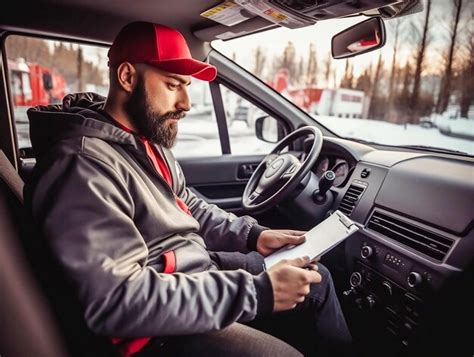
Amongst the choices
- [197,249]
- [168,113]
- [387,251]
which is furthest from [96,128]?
[387,251]

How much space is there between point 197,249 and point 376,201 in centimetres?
90

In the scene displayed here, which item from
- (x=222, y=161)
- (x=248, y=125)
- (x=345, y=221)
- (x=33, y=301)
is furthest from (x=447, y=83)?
(x=33, y=301)

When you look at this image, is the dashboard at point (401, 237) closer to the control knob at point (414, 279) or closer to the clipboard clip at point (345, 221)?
the control knob at point (414, 279)

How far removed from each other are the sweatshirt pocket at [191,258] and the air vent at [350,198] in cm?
85

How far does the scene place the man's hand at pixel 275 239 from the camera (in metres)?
1.57

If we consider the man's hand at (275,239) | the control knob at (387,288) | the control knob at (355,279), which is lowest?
the control knob at (355,279)

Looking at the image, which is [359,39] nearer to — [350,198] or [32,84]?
[350,198]

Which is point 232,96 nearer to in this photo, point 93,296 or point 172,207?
point 172,207

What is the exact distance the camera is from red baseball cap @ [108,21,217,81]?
1.37 m

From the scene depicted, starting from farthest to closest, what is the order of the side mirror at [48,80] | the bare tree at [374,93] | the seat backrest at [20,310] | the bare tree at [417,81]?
1. the bare tree at [374,93]
2. the bare tree at [417,81]
3. the side mirror at [48,80]
4. the seat backrest at [20,310]

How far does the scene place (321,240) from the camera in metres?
1.44

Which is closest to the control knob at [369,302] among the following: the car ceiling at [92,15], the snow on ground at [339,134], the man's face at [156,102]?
the snow on ground at [339,134]

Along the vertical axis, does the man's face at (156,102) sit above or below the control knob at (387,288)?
above

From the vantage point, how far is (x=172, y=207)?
139cm
